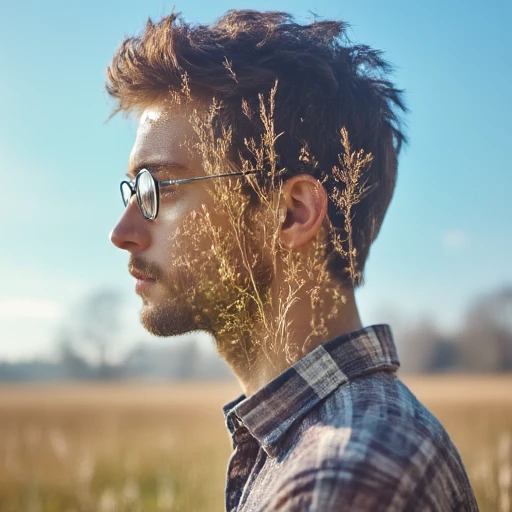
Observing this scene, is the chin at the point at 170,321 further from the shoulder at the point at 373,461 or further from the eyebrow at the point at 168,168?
the shoulder at the point at 373,461

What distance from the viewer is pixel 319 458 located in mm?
1450

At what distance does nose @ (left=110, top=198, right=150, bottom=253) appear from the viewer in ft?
7.70

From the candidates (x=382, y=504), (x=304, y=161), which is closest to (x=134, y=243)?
(x=304, y=161)

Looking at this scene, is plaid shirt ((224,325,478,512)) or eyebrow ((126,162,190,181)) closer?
plaid shirt ((224,325,478,512))

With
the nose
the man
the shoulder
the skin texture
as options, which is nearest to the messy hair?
the man

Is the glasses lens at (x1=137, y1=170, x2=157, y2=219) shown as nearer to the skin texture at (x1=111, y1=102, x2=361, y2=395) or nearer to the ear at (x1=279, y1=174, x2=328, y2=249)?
the skin texture at (x1=111, y1=102, x2=361, y2=395)

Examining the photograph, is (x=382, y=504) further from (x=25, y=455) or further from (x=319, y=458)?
(x=25, y=455)

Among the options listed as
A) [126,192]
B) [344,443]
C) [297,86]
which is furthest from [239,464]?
[297,86]

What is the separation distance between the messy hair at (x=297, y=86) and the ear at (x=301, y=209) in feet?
0.17

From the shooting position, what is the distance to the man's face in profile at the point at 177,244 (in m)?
2.26

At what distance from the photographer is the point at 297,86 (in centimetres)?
239

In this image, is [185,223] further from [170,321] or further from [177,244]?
[170,321]

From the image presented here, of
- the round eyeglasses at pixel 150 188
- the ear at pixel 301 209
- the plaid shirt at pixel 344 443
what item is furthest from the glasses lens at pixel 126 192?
the plaid shirt at pixel 344 443

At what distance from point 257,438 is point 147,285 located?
76 cm
